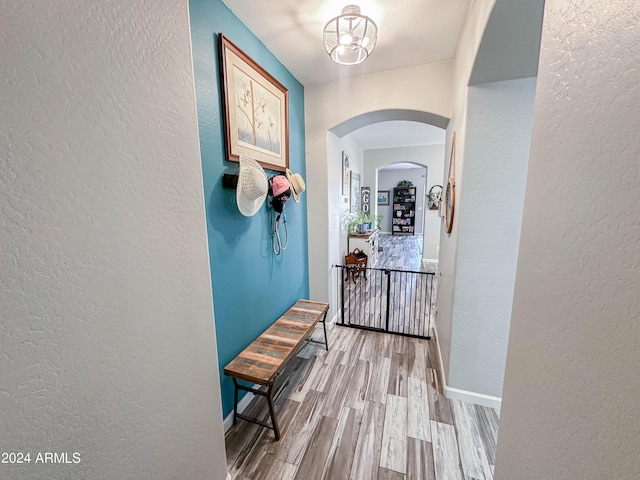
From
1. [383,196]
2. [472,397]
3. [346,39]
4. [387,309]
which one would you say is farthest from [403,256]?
[346,39]

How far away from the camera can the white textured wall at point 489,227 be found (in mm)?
1527

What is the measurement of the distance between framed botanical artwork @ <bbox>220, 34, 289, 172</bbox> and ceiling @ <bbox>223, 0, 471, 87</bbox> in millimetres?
248

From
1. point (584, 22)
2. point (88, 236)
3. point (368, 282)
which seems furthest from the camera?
point (368, 282)

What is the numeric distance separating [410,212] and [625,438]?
10317mm

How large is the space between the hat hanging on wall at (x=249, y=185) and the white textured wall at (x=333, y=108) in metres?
1.12

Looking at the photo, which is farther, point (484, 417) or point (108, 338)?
point (484, 417)

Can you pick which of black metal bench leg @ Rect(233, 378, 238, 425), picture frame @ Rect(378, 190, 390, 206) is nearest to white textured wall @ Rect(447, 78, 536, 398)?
black metal bench leg @ Rect(233, 378, 238, 425)

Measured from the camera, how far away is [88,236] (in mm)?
666

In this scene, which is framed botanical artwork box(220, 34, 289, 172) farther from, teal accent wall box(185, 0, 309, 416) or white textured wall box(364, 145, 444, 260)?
white textured wall box(364, 145, 444, 260)

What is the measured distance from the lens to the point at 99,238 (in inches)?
27.2

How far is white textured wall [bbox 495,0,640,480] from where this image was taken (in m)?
0.38

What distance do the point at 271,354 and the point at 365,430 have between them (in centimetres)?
81

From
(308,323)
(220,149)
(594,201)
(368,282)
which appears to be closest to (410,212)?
(368,282)

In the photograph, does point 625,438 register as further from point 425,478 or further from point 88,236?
point 425,478
